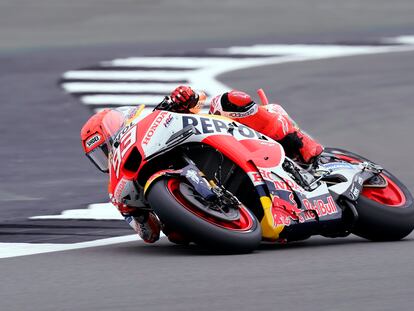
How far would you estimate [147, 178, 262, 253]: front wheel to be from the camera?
8.45 meters

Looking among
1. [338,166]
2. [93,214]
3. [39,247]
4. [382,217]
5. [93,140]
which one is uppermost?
[93,140]

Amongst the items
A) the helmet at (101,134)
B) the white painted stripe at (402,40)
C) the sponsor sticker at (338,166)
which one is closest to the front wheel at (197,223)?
the helmet at (101,134)

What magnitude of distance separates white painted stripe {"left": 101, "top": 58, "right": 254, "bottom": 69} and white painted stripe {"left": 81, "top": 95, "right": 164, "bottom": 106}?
7.22 feet

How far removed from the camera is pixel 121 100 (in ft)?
55.9

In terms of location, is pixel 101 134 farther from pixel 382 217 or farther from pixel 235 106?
pixel 382 217

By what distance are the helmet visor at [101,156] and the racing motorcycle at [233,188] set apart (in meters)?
0.17

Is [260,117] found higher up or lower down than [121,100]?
higher up

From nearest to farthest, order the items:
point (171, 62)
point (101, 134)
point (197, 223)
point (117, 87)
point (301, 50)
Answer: point (197, 223) < point (101, 134) < point (117, 87) < point (171, 62) < point (301, 50)

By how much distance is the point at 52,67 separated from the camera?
19.7 metres

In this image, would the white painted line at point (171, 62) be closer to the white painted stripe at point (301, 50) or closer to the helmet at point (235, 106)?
the white painted stripe at point (301, 50)

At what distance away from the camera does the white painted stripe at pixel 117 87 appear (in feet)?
57.9

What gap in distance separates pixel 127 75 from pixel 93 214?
8.00 metres

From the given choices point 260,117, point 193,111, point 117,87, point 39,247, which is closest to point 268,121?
point 260,117

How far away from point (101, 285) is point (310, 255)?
64.5 inches
